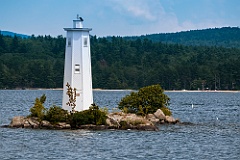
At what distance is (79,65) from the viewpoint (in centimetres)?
Answer: 4631

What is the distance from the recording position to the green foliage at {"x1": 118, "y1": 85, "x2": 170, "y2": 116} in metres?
56.0

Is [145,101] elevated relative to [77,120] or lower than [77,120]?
elevated

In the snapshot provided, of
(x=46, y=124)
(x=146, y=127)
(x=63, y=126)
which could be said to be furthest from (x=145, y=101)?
(x=46, y=124)

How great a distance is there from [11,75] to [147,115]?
136301 millimetres

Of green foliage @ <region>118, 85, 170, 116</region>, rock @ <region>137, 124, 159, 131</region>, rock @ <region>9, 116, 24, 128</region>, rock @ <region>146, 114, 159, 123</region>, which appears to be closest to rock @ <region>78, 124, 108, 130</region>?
rock @ <region>137, 124, 159, 131</region>

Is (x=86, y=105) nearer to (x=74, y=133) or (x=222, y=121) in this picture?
(x=74, y=133)

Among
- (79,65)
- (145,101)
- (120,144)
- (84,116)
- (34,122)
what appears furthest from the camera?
(145,101)

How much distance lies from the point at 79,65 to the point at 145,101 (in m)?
11.8

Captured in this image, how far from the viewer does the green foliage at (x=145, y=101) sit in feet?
184

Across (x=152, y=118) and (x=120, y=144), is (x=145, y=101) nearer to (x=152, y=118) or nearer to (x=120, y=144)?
(x=152, y=118)

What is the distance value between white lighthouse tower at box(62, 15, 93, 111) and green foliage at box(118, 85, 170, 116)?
30.8ft

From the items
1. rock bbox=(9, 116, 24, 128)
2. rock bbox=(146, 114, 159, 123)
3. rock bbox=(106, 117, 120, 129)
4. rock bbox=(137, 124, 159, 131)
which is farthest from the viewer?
rock bbox=(146, 114, 159, 123)

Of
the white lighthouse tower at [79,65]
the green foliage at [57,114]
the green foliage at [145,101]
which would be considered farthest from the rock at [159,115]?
the green foliage at [57,114]

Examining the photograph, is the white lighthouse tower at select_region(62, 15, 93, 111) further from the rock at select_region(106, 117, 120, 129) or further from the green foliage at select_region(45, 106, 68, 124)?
the rock at select_region(106, 117, 120, 129)
